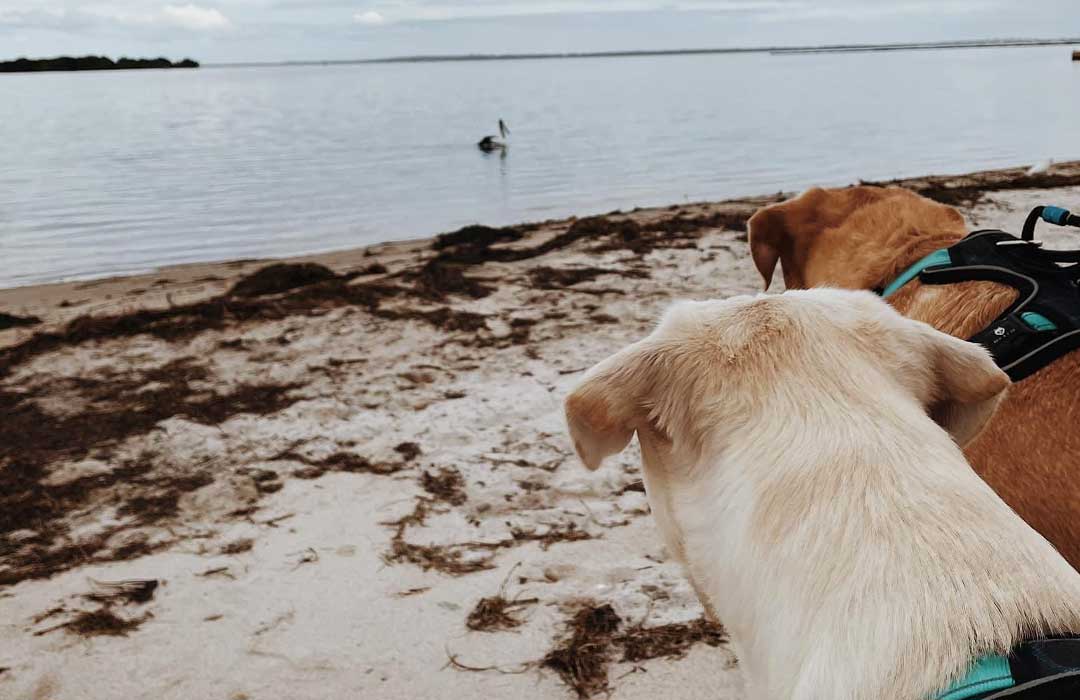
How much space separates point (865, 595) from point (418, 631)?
7.26 feet

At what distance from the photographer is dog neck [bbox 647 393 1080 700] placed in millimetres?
1104

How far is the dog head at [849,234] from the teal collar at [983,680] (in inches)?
85.3

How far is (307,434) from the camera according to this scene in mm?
4766

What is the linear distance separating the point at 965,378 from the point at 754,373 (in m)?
0.46

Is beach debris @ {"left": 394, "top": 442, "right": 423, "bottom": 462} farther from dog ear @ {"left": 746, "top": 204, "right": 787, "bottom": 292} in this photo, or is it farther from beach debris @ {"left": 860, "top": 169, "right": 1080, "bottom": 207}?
beach debris @ {"left": 860, "top": 169, "right": 1080, "bottom": 207}

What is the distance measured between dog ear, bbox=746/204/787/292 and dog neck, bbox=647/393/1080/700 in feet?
6.95

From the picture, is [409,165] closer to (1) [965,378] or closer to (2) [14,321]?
(2) [14,321]

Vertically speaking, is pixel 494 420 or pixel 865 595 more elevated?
pixel 865 595

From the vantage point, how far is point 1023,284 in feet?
7.98

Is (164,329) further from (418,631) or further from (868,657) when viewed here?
(868,657)

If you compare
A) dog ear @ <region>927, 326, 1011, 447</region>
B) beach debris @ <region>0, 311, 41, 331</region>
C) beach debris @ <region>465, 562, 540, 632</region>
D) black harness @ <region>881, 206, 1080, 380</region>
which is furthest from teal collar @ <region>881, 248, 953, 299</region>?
beach debris @ <region>0, 311, 41, 331</region>

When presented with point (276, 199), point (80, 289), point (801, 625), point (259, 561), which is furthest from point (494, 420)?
point (276, 199)

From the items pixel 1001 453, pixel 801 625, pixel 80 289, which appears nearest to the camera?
pixel 801 625

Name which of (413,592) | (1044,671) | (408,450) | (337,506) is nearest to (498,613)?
(413,592)
